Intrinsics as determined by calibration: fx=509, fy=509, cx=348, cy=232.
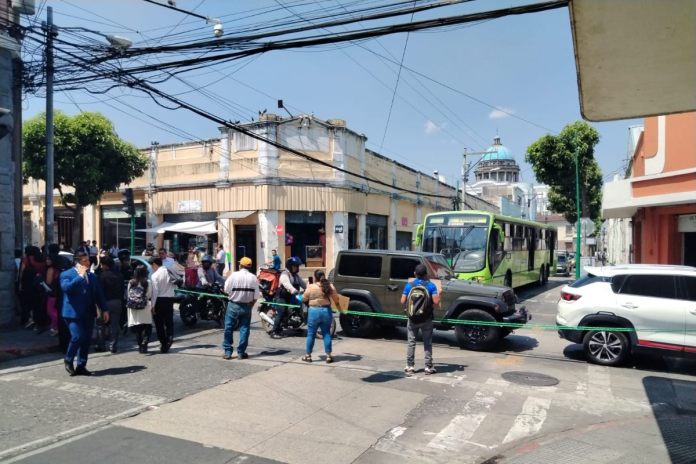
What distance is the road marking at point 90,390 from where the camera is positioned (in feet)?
20.8

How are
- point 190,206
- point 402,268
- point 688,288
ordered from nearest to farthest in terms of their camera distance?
point 688,288 < point 402,268 < point 190,206

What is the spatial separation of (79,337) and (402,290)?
19.1 feet

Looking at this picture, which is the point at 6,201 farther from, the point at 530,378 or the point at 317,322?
the point at 530,378

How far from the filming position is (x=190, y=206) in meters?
27.2

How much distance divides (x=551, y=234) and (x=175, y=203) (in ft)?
66.9

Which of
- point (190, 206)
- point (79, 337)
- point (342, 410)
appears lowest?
point (342, 410)

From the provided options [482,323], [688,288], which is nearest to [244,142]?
[482,323]

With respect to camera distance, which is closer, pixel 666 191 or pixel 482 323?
pixel 482 323

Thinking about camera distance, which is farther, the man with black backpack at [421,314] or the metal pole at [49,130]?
the metal pole at [49,130]

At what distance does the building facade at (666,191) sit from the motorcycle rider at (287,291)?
36.5 feet

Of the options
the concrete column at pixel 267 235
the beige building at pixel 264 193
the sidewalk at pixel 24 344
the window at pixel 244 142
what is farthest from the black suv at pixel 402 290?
the window at pixel 244 142

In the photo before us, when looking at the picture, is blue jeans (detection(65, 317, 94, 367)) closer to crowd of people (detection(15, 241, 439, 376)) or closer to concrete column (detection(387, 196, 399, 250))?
crowd of people (detection(15, 241, 439, 376))

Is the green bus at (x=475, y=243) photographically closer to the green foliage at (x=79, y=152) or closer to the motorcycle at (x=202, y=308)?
the motorcycle at (x=202, y=308)

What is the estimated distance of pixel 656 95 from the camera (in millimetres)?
4305
